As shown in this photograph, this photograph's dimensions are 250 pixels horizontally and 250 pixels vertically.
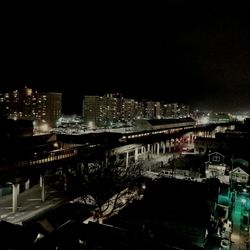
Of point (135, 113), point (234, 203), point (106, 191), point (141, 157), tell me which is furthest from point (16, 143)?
point (135, 113)

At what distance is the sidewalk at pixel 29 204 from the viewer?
11180 millimetres

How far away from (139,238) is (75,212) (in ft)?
15.5

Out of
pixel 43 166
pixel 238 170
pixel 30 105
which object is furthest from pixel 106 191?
pixel 30 105

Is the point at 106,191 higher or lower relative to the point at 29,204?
higher

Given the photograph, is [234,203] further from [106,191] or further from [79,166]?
[79,166]

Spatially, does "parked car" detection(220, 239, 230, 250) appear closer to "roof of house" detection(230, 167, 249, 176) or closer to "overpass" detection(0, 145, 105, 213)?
"roof of house" detection(230, 167, 249, 176)

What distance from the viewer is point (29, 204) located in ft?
41.6

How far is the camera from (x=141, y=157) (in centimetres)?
2634

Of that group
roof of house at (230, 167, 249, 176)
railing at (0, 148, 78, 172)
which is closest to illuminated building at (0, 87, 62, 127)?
railing at (0, 148, 78, 172)

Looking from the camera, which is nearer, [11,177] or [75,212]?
[75,212]

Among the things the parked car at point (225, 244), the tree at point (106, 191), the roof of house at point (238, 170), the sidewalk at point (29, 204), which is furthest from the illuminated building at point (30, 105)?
the parked car at point (225, 244)

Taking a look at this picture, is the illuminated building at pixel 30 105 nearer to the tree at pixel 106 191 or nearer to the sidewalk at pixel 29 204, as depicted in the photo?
the sidewalk at pixel 29 204

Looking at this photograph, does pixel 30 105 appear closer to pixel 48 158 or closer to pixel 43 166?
pixel 48 158

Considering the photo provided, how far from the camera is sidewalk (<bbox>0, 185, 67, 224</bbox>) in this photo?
11.2 metres
